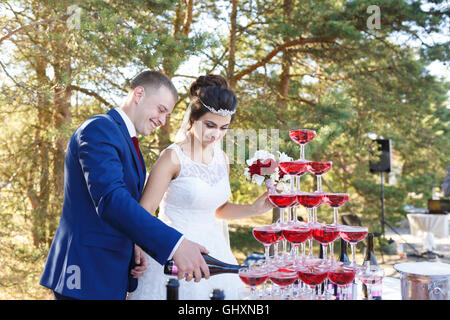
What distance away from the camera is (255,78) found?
784 centimetres

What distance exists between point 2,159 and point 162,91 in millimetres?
6233

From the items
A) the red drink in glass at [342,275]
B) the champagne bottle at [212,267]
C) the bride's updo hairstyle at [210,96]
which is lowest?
the red drink in glass at [342,275]

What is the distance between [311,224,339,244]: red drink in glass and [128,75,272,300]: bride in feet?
2.33

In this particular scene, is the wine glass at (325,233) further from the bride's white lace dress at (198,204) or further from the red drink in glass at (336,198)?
the bride's white lace dress at (198,204)

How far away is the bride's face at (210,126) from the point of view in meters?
2.22

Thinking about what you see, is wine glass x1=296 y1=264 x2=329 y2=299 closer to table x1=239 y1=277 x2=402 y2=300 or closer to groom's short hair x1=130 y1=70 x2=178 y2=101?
table x1=239 y1=277 x2=402 y2=300

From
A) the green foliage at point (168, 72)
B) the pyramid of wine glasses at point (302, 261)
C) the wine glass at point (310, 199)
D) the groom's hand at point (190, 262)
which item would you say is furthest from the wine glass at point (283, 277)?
the green foliage at point (168, 72)

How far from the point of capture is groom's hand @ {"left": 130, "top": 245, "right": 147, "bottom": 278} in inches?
76.7

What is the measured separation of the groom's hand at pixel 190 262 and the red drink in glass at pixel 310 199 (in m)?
0.48

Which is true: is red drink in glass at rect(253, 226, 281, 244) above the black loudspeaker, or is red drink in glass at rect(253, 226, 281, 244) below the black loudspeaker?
below

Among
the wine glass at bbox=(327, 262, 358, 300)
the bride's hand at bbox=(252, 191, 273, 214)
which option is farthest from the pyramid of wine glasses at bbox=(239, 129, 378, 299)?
the bride's hand at bbox=(252, 191, 273, 214)

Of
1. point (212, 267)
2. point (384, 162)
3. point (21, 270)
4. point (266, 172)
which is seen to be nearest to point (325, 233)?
point (212, 267)

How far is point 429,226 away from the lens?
9.21 m

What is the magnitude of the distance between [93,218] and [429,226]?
9.41 m
